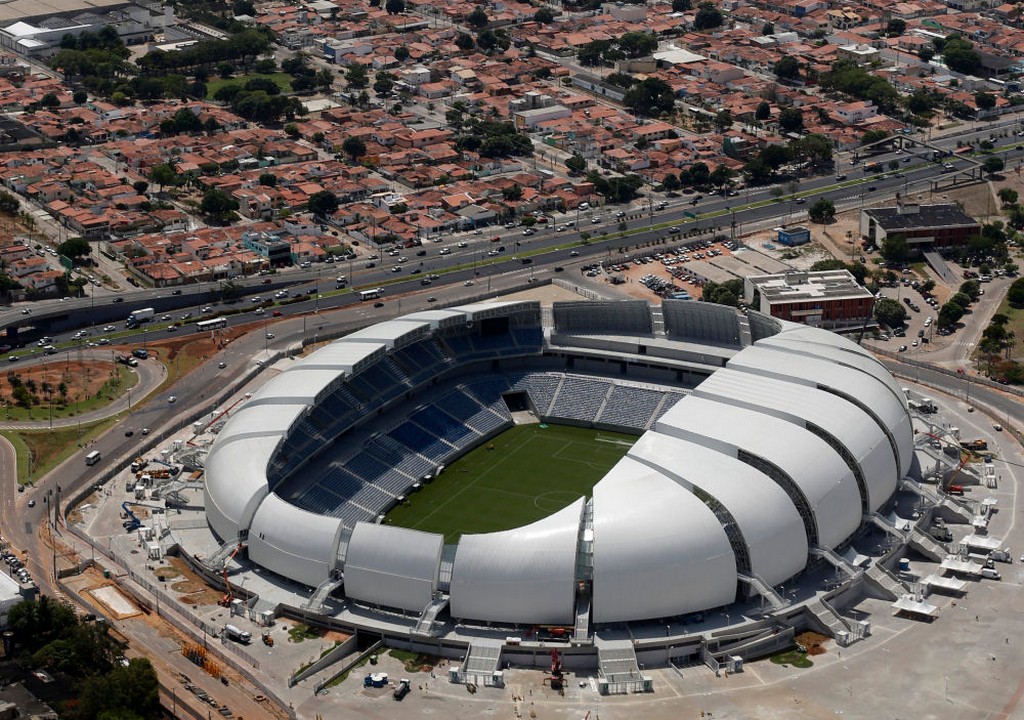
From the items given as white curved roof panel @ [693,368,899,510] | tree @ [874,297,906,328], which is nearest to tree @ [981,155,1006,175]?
tree @ [874,297,906,328]

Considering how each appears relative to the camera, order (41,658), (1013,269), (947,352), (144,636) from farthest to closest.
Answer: (1013,269) → (947,352) → (144,636) → (41,658)

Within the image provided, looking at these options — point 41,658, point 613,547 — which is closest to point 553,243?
point 613,547

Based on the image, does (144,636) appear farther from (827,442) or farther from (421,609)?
(827,442)

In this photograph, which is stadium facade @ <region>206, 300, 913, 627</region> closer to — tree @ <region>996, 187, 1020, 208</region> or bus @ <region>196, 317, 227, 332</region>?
bus @ <region>196, 317, 227, 332</region>

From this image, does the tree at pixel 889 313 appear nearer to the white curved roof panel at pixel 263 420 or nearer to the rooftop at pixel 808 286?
the rooftop at pixel 808 286

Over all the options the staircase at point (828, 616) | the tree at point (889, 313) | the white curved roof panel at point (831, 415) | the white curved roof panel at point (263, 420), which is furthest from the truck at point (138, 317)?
the staircase at point (828, 616)

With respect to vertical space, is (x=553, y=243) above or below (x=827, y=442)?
below

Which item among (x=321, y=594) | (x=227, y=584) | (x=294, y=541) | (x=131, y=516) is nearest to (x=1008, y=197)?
(x=294, y=541)
